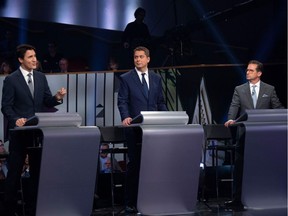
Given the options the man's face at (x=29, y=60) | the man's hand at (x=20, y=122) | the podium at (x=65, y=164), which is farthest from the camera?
the man's face at (x=29, y=60)

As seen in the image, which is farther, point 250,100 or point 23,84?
point 250,100

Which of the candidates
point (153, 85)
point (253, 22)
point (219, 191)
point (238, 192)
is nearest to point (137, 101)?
point (153, 85)

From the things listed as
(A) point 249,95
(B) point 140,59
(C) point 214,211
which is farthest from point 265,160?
(B) point 140,59

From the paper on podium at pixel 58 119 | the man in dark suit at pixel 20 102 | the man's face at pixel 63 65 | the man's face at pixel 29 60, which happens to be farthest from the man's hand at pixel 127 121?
the man's face at pixel 63 65

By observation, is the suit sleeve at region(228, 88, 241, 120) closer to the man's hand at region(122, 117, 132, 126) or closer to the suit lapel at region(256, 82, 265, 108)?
the suit lapel at region(256, 82, 265, 108)

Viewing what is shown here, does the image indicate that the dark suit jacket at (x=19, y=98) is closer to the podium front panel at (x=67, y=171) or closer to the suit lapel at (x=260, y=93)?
the podium front panel at (x=67, y=171)

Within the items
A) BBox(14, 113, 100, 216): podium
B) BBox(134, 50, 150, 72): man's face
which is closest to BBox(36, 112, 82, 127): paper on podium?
BBox(14, 113, 100, 216): podium

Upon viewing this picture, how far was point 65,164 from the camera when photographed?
535 centimetres

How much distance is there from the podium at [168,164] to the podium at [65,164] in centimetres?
46

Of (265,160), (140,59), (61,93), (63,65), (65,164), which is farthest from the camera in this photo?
(63,65)

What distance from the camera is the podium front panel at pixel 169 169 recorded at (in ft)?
18.4

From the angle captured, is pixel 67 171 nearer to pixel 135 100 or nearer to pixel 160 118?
pixel 160 118

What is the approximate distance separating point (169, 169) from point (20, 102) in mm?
1449

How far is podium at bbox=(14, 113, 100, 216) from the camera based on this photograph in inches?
207
